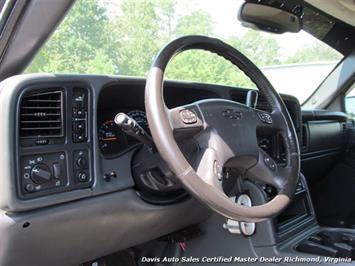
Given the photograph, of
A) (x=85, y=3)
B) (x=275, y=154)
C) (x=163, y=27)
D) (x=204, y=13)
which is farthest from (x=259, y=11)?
(x=85, y=3)

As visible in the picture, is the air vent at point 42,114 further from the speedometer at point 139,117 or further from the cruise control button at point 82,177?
the speedometer at point 139,117

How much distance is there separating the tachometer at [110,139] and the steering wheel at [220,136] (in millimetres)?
433

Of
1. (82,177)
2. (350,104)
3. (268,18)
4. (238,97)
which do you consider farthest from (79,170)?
(350,104)

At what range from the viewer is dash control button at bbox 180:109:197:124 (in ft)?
3.71

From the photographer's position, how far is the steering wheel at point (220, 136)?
1.03m

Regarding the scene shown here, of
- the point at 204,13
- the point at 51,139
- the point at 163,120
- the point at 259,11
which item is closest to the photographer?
the point at 163,120

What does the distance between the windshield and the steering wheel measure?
0.21m

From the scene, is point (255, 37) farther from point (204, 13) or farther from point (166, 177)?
point (166, 177)

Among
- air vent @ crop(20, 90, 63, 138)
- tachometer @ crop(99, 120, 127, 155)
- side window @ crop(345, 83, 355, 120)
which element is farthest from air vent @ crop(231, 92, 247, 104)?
side window @ crop(345, 83, 355, 120)

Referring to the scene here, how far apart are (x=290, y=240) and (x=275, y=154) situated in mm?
354

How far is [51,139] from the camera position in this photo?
1.25 metres

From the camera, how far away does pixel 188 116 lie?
1.15 m

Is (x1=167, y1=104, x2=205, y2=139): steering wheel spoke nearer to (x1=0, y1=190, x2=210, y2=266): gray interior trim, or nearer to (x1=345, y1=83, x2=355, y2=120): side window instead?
(x1=0, y1=190, x2=210, y2=266): gray interior trim

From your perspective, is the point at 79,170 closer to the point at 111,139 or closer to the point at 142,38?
the point at 111,139
